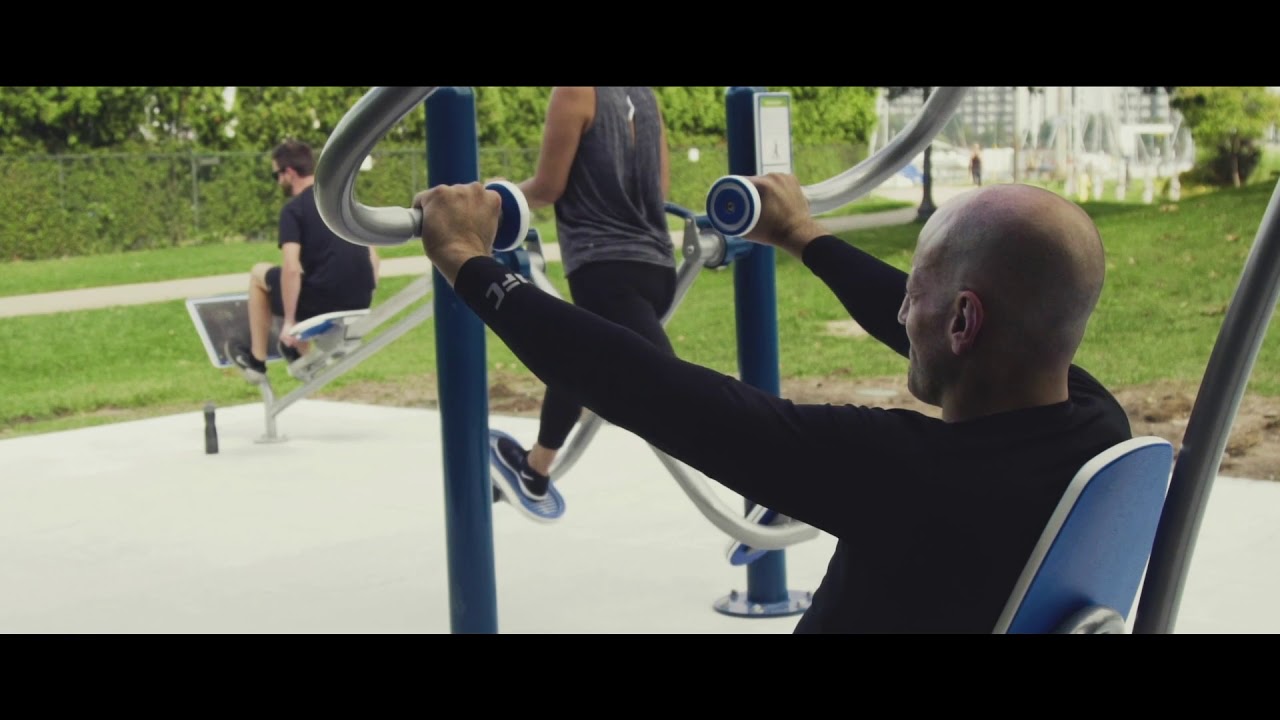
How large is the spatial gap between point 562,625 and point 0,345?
33.4 ft

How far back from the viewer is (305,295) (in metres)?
6.62

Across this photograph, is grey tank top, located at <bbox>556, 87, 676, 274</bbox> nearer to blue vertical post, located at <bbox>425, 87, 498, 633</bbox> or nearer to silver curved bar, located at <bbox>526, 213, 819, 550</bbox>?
silver curved bar, located at <bbox>526, 213, 819, 550</bbox>

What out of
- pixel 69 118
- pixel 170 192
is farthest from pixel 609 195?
pixel 69 118

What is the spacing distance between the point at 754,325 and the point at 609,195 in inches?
19.0

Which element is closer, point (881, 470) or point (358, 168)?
point (881, 470)

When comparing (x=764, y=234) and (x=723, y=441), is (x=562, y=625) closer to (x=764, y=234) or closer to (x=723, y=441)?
(x=764, y=234)

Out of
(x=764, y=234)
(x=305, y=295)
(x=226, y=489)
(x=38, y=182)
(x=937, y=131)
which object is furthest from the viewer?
(x=38, y=182)

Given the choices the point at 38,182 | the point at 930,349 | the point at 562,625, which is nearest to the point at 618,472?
the point at 562,625

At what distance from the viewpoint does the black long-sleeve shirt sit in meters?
1.34

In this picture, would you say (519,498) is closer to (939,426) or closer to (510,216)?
(510,216)

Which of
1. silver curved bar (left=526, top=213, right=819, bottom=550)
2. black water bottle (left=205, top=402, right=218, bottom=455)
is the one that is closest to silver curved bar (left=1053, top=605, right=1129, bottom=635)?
silver curved bar (left=526, top=213, right=819, bottom=550)

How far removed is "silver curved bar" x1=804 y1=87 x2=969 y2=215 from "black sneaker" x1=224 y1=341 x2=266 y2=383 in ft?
13.8

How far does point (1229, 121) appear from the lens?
→ 546 inches
